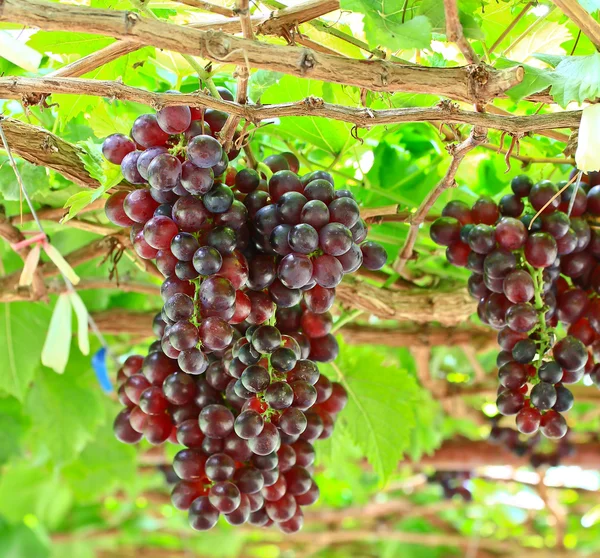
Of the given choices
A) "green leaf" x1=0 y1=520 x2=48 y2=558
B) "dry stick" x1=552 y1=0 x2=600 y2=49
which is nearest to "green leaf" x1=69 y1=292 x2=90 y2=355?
"dry stick" x1=552 y1=0 x2=600 y2=49

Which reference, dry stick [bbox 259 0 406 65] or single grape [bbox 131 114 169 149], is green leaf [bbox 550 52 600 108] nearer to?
dry stick [bbox 259 0 406 65]

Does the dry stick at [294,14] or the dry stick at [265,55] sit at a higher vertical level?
the dry stick at [294,14]

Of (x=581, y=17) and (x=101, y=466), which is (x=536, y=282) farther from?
(x=101, y=466)

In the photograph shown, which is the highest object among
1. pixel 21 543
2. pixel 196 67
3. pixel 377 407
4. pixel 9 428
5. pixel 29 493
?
pixel 196 67

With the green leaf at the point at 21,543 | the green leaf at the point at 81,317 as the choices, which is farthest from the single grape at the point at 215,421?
the green leaf at the point at 21,543

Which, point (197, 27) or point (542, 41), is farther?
point (542, 41)

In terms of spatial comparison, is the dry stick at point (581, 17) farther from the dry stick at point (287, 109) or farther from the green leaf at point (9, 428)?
the green leaf at point (9, 428)

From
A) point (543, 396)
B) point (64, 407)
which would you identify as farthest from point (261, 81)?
point (64, 407)
